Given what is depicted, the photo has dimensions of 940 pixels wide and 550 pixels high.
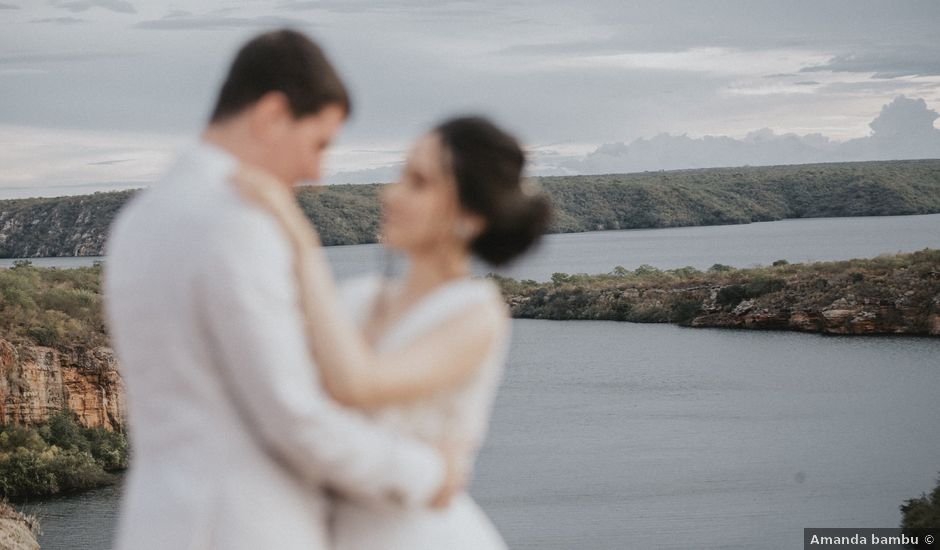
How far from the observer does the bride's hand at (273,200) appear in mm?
2004

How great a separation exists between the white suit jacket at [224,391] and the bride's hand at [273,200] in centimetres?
2

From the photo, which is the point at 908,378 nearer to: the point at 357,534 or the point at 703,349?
the point at 703,349

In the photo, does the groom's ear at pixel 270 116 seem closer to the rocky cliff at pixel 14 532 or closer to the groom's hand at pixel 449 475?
the groom's hand at pixel 449 475

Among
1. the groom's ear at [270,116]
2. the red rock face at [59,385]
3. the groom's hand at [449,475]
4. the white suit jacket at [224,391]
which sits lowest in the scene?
the red rock face at [59,385]

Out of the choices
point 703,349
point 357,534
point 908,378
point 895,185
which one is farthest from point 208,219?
point 895,185

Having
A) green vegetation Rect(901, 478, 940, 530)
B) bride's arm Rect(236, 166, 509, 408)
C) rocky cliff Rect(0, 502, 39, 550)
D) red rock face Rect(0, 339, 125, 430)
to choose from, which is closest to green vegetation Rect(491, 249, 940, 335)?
green vegetation Rect(901, 478, 940, 530)

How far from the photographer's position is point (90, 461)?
45.2m

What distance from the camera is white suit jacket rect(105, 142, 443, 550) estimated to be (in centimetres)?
195

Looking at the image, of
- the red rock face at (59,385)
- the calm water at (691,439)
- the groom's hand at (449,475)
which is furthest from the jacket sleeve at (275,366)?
the red rock face at (59,385)

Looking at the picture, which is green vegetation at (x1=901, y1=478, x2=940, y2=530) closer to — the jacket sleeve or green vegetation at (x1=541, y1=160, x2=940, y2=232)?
the jacket sleeve

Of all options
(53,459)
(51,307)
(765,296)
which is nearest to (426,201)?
(53,459)

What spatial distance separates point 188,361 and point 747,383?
68.0m

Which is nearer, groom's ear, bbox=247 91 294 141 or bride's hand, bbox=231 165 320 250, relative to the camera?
bride's hand, bbox=231 165 320 250

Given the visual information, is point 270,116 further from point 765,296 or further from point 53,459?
point 765,296
